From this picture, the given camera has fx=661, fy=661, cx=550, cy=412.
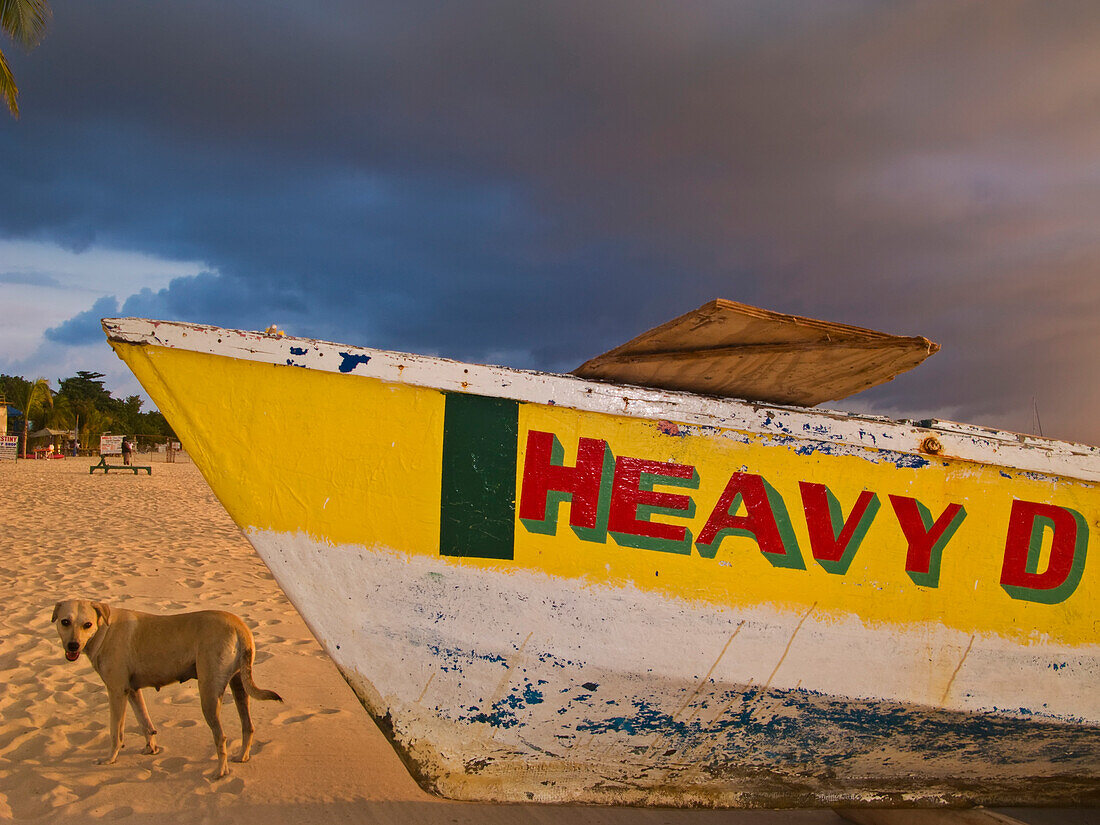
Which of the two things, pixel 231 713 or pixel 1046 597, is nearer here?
pixel 1046 597

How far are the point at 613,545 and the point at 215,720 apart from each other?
1.83 m

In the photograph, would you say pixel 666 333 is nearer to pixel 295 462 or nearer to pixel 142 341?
pixel 295 462

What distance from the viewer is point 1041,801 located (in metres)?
2.72

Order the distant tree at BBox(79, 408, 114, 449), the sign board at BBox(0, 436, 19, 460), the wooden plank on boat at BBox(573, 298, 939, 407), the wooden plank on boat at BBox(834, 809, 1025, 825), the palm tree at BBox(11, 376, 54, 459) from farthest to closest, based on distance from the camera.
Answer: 1. the distant tree at BBox(79, 408, 114, 449)
2. the palm tree at BBox(11, 376, 54, 459)
3. the sign board at BBox(0, 436, 19, 460)
4. the wooden plank on boat at BBox(834, 809, 1025, 825)
5. the wooden plank on boat at BBox(573, 298, 939, 407)

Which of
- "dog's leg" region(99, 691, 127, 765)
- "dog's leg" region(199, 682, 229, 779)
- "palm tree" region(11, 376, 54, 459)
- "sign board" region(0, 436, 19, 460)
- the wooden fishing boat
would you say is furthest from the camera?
"palm tree" region(11, 376, 54, 459)

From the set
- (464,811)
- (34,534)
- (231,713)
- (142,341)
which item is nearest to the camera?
(142,341)

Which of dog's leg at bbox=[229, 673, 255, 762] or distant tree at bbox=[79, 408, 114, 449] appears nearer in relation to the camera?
dog's leg at bbox=[229, 673, 255, 762]

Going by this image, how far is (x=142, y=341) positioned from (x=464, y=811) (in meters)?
2.10

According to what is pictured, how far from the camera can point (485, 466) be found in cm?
212

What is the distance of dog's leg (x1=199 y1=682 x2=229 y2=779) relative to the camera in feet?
8.74

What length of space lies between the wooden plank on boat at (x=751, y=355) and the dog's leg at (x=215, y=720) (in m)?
1.99

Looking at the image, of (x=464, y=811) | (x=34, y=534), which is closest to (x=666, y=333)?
(x=464, y=811)

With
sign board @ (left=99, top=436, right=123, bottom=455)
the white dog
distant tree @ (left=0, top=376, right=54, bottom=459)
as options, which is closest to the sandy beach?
the white dog

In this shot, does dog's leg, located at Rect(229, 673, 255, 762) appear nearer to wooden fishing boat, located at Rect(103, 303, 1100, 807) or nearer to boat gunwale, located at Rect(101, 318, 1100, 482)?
wooden fishing boat, located at Rect(103, 303, 1100, 807)
